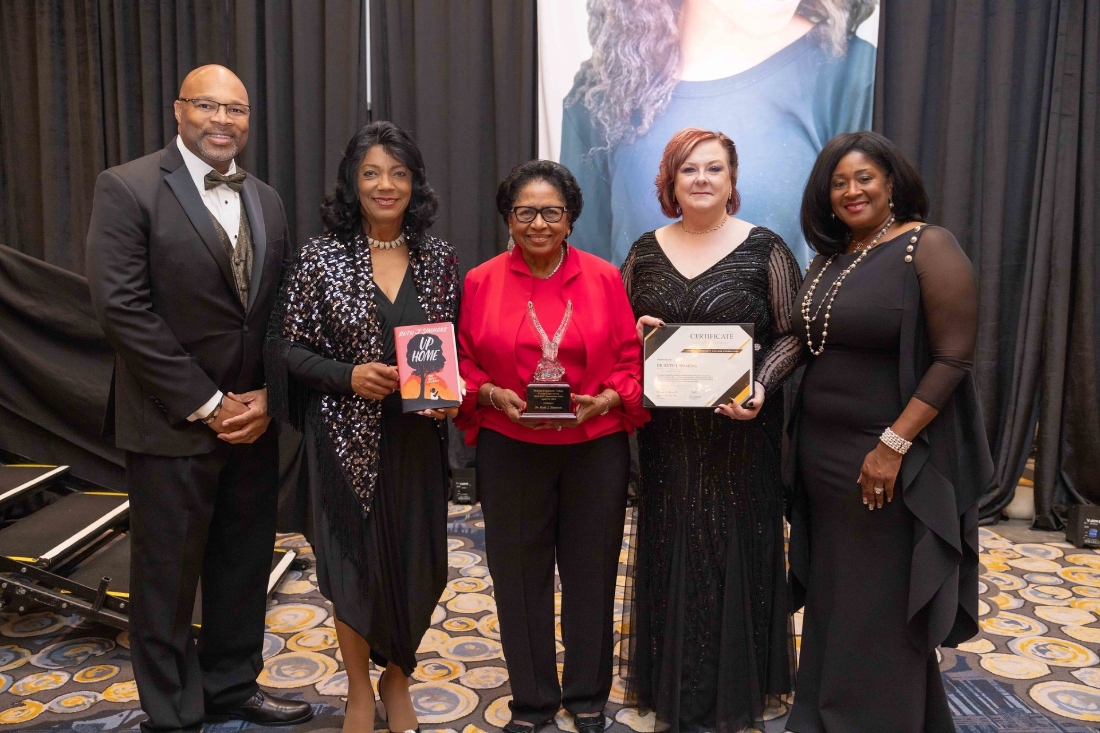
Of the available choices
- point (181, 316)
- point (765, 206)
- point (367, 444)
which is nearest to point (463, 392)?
point (367, 444)

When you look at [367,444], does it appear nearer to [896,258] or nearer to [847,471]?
[847,471]

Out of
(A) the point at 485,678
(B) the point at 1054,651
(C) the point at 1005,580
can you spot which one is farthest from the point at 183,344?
(C) the point at 1005,580

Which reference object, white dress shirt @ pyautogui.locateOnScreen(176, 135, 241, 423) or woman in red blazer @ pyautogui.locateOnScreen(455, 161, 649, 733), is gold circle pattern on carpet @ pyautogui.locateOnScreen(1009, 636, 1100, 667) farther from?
white dress shirt @ pyautogui.locateOnScreen(176, 135, 241, 423)

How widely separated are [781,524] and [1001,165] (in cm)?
314

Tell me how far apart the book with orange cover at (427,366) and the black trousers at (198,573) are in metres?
0.67

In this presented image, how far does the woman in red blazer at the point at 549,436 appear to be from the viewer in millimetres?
2297

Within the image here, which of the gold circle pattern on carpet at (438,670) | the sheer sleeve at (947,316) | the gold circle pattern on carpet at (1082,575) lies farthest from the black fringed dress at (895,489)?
the gold circle pattern on carpet at (1082,575)

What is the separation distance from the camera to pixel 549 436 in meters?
2.32

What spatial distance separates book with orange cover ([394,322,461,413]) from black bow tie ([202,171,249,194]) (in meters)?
0.71

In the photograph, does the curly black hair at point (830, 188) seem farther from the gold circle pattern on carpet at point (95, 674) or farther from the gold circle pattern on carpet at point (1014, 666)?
the gold circle pattern on carpet at point (95, 674)

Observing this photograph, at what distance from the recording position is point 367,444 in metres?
2.22

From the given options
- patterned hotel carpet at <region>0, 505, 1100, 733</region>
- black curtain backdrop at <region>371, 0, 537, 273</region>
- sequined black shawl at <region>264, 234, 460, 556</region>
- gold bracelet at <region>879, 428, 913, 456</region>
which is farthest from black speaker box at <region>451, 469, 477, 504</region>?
gold bracelet at <region>879, 428, 913, 456</region>

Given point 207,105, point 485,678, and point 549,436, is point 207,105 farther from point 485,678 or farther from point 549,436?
point 485,678

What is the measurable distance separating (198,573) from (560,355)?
1.25m
